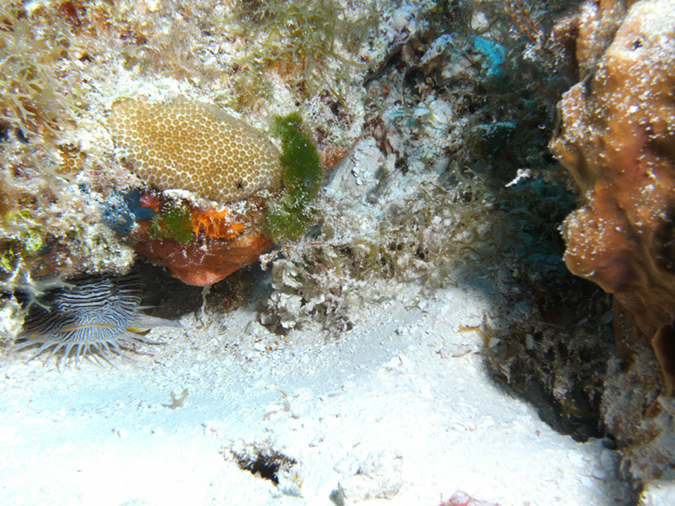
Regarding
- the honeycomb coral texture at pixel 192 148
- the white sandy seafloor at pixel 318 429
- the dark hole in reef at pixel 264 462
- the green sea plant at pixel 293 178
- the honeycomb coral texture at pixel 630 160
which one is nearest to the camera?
the honeycomb coral texture at pixel 630 160

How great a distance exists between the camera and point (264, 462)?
2039 mm

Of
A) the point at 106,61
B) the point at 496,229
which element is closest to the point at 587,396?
the point at 496,229

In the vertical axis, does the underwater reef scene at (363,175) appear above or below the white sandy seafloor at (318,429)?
above

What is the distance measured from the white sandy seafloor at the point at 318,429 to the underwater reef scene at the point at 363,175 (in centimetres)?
18

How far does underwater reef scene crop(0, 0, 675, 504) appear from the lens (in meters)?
1.67

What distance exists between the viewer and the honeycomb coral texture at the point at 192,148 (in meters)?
2.30

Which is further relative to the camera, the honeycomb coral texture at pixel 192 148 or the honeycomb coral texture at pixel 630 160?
the honeycomb coral texture at pixel 192 148

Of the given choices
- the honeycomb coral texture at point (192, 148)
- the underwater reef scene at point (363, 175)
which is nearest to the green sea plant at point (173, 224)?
the underwater reef scene at point (363, 175)

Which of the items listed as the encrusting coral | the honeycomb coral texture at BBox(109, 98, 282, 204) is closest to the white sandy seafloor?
the encrusting coral

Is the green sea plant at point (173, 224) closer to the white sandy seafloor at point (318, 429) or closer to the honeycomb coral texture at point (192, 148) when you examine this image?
the honeycomb coral texture at point (192, 148)

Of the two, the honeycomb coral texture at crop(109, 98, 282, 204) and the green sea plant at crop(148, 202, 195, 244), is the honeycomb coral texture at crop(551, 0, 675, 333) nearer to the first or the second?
the honeycomb coral texture at crop(109, 98, 282, 204)

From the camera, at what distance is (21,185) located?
2082mm

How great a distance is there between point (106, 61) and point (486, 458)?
11.5 ft

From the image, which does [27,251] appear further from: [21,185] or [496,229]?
[496,229]
